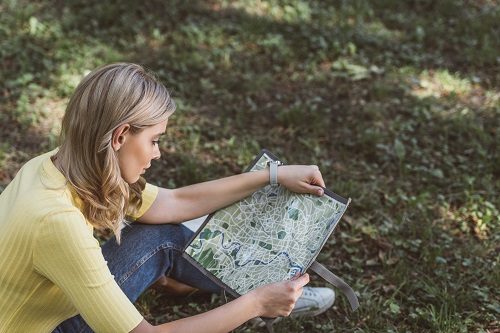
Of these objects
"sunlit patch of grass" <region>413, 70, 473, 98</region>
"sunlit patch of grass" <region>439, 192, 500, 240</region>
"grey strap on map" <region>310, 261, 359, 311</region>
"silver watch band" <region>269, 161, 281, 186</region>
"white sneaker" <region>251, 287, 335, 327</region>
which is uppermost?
"silver watch band" <region>269, 161, 281, 186</region>

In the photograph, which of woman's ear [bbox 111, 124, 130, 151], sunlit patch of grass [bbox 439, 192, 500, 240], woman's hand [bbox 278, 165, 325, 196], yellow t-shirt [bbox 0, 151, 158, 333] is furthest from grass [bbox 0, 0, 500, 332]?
woman's ear [bbox 111, 124, 130, 151]

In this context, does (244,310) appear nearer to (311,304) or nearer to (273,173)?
(273,173)

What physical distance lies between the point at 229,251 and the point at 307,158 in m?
1.83

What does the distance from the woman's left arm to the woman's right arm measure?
19.3 inches

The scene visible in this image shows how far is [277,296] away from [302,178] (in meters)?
0.60

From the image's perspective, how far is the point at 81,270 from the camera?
2.08 m

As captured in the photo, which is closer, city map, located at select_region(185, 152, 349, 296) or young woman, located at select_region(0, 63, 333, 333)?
young woman, located at select_region(0, 63, 333, 333)

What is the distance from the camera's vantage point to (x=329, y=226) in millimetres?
2678

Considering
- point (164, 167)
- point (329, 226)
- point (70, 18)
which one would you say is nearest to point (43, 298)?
point (329, 226)

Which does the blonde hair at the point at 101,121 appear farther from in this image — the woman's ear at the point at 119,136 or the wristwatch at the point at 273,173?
the wristwatch at the point at 273,173

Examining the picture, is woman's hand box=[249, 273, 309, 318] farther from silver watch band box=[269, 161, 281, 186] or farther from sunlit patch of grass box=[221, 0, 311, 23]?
sunlit patch of grass box=[221, 0, 311, 23]

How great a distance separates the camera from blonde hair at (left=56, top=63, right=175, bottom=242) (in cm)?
216

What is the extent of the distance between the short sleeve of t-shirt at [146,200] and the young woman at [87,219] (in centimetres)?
26

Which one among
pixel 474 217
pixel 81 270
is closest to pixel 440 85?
pixel 474 217
